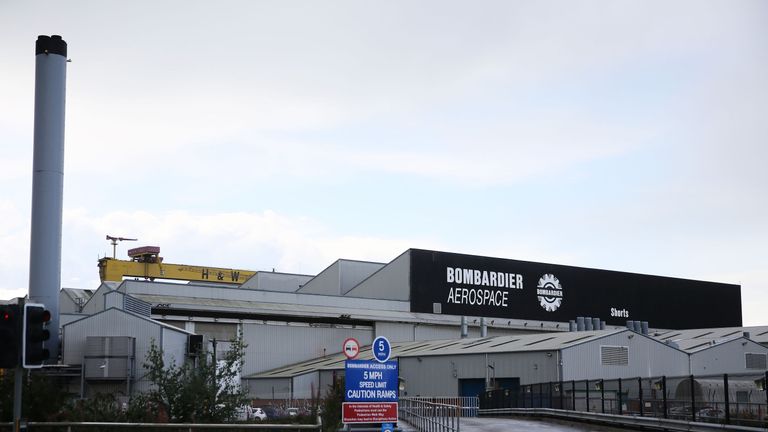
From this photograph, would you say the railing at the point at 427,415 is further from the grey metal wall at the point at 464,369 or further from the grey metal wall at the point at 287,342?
the grey metal wall at the point at 287,342

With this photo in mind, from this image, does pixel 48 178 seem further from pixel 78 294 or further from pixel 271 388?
pixel 78 294

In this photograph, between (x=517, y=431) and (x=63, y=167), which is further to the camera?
(x=63, y=167)

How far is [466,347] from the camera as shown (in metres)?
61.5

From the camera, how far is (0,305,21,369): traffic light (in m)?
17.4

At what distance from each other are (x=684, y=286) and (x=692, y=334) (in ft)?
73.8

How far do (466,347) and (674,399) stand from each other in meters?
29.2

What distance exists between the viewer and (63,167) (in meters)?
37.2

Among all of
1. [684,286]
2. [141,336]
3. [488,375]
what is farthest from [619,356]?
[684,286]

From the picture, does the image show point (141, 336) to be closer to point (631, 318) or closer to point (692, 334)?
point (692, 334)

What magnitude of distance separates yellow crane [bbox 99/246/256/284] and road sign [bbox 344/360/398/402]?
69.7 meters

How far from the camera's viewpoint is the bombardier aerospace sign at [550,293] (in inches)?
3150

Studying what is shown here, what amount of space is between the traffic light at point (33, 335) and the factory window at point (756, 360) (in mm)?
57952

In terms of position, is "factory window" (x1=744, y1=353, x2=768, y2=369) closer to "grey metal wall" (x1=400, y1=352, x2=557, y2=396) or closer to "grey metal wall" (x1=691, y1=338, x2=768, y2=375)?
"grey metal wall" (x1=691, y1=338, x2=768, y2=375)

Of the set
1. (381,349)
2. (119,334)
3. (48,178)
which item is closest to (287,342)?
(119,334)
